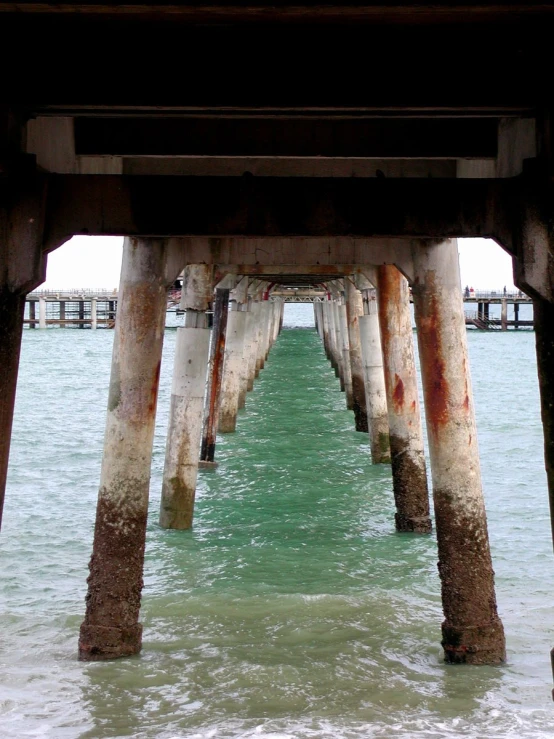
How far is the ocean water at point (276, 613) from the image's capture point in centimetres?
608

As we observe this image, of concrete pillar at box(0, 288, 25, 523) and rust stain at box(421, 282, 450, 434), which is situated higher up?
rust stain at box(421, 282, 450, 434)

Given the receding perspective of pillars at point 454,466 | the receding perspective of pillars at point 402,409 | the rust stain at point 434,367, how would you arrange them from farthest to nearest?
the receding perspective of pillars at point 402,409, the rust stain at point 434,367, the receding perspective of pillars at point 454,466

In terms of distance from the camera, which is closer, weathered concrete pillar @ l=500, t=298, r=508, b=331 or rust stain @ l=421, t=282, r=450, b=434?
rust stain @ l=421, t=282, r=450, b=434

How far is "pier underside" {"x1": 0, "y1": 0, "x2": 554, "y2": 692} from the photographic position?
4.51 metres

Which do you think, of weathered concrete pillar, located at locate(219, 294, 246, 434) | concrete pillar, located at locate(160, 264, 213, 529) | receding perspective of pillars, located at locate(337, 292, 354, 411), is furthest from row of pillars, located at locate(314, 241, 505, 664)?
receding perspective of pillars, located at locate(337, 292, 354, 411)

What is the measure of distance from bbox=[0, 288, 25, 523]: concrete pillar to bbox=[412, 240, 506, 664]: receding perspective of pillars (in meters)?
3.42

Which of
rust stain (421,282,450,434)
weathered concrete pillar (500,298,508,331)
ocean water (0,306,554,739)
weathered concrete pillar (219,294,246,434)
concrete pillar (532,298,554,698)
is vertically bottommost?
ocean water (0,306,554,739)

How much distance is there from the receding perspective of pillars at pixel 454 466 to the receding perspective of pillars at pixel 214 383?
724 cm

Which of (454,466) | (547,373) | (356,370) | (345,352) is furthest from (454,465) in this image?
(345,352)

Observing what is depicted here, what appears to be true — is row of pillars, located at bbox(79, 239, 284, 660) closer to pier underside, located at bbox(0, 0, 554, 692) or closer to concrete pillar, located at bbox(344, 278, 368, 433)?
pier underside, located at bbox(0, 0, 554, 692)

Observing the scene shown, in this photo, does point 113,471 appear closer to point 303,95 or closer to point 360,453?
point 303,95

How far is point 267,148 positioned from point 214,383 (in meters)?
9.04

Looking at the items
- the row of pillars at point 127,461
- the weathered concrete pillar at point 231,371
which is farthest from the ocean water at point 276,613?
the weathered concrete pillar at point 231,371

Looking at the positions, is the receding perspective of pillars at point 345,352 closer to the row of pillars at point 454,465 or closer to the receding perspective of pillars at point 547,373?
the row of pillars at point 454,465
